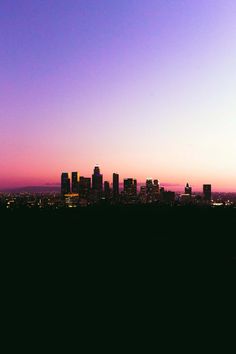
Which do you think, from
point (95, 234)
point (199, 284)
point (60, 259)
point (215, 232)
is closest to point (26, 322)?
point (199, 284)

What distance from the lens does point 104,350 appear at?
1295cm

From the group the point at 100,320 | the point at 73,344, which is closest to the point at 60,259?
the point at 100,320

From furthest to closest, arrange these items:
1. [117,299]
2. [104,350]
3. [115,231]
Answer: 1. [115,231]
2. [117,299]
3. [104,350]

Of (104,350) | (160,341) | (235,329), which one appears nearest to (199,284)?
(235,329)

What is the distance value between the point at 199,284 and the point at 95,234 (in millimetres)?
18193

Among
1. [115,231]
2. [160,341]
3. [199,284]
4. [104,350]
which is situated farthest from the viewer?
[115,231]

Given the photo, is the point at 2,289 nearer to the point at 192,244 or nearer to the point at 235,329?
the point at 235,329

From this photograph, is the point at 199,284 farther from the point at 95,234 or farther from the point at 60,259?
the point at 95,234

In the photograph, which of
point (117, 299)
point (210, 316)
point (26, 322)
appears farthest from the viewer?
point (117, 299)

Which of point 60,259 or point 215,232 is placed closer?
point 60,259

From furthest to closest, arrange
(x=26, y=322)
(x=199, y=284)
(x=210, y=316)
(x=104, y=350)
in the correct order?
(x=199, y=284)
(x=210, y=316)
(x=26, y=322)
(x=104, y=350)

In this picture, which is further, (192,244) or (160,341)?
(192,244)

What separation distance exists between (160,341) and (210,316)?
3.35 meters

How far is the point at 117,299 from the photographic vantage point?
1831cm
